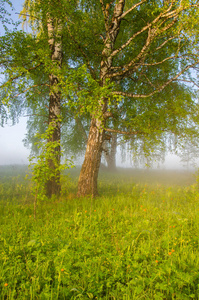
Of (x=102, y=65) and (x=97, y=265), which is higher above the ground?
(x=102, y=65)

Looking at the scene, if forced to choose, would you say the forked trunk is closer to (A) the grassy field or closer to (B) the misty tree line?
(B) the misty tree line

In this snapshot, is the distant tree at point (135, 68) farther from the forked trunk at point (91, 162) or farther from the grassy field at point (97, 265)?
the grassy field at point (97, 265)

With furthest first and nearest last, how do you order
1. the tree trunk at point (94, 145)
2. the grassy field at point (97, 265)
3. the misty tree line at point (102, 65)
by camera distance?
1. the tree trunk at point (94, 145)
2. the misty tree line at point (102, 65)
3. the grassy field at point (97, 265)

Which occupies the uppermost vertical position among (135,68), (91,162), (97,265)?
(135,68)

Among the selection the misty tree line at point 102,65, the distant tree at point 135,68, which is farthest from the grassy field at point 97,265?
the distant tree at point 135,68

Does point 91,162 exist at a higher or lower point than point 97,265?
higher

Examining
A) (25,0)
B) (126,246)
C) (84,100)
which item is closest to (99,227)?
(126,246)

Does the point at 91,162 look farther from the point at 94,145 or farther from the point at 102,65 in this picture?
the point at 102,65

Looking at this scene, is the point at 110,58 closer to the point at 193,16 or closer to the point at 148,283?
the point at 193,16

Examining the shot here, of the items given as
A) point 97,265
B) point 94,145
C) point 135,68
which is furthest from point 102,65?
point 97,265

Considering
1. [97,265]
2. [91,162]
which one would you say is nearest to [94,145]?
[91,162]

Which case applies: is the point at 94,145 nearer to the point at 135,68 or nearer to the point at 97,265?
the point at 135,68

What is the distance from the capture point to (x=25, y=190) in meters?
10.2

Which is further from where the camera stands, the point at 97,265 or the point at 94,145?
the point at 94,145
